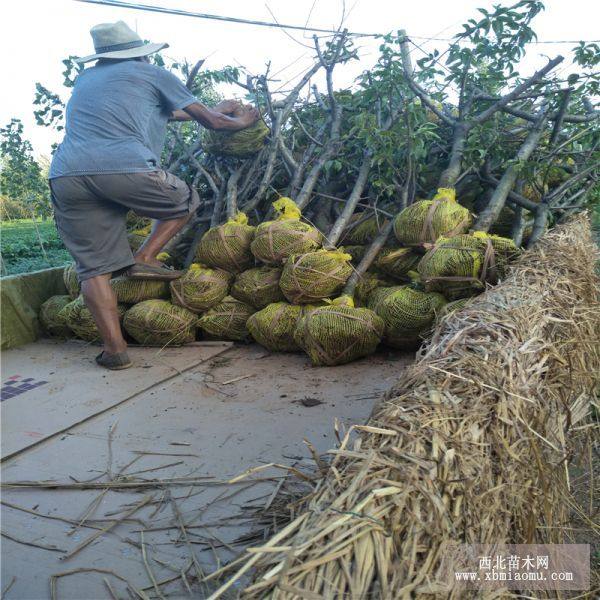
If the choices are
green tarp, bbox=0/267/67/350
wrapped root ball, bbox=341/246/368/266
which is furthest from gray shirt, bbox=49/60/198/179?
wrapped root ball, bbox=341/246/368/266

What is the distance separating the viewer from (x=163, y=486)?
2264mm

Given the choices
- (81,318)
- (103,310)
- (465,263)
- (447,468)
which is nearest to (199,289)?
(103,310)

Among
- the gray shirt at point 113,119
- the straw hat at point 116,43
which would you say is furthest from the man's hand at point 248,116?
the straw hat at point 116,43

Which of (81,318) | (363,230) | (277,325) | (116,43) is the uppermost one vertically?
(116,43)

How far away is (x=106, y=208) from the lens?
3869mm

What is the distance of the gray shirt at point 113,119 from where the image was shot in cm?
362

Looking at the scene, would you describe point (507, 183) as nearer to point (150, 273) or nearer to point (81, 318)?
point (150, 273)

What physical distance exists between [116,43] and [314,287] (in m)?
2.22

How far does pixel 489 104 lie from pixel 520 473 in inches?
157

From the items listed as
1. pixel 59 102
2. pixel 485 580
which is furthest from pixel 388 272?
pixel 59 102

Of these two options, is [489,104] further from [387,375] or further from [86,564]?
[86,564]

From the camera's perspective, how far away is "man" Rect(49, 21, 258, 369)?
364 centimetres

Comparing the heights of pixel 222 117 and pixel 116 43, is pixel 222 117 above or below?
below

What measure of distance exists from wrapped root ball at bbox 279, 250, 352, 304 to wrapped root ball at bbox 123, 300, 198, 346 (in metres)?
0.87
